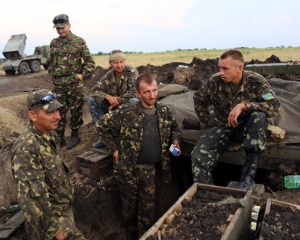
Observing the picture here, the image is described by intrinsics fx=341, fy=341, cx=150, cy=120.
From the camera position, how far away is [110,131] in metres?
4.54

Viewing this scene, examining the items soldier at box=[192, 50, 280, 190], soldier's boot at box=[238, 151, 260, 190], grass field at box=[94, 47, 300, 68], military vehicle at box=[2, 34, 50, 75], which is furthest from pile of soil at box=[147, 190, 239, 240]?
military vehicle at box=[2, 34, 50, 75]

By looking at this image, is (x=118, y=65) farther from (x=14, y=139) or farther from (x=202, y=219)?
(x=14, y=139)

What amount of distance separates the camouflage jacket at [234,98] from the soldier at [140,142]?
0.54 meters

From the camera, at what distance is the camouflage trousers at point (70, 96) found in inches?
251

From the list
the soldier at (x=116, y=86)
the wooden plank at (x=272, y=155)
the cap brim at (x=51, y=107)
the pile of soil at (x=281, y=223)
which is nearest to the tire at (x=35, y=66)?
the soldier at (x=116, y=86)

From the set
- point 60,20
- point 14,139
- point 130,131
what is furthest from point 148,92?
point 14,139

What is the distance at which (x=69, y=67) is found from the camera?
6.39m

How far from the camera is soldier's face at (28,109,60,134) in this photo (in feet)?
10.2

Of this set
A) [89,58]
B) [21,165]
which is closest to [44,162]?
[21,165]

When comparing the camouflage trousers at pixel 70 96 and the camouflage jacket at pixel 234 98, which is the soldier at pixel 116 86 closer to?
the camouflage trousers at pixel 70 96

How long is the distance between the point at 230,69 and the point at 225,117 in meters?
0.69

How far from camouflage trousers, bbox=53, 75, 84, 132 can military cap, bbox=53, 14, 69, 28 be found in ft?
3.11

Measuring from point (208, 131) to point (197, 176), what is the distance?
67 cm

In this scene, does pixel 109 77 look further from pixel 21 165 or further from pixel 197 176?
pixel 21 165
